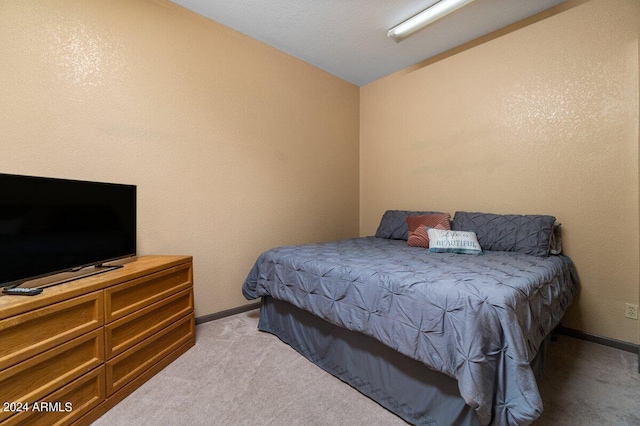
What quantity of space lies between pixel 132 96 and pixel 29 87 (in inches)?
22.0

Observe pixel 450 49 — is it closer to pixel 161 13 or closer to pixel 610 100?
pixel 610 100

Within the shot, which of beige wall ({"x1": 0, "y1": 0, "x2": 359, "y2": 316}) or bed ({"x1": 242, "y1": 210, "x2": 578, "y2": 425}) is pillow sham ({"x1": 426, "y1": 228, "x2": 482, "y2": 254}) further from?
beige wall ({"x1": 0, "y1": 0, "x2": 359, "y2": 316})

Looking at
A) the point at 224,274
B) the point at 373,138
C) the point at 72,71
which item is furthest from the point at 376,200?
the point at 72,71

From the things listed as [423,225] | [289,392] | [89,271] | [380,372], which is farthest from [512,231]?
[89,271]

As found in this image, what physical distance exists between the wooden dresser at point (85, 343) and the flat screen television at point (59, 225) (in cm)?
16

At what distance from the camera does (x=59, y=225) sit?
1.49m

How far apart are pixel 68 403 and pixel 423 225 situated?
271 cm

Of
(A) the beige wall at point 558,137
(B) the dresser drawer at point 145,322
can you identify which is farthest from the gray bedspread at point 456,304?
(B) the dresser drawer at point 145,322

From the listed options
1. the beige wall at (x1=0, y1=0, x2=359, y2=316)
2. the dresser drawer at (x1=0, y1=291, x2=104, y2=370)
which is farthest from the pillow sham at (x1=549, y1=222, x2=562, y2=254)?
the dresser drawer at (x1=0, y1=291, x2=104, y2=370)

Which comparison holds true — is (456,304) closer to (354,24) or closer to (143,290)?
(143,290)

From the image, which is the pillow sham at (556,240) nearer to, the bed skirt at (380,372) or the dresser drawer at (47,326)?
the bed skirt at (380,372)

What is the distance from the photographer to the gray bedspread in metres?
1.06

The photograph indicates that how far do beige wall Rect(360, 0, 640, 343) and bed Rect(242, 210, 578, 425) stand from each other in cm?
29

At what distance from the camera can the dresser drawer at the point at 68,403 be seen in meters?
1.12
